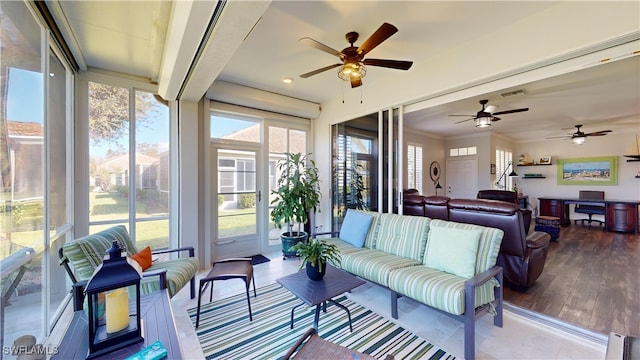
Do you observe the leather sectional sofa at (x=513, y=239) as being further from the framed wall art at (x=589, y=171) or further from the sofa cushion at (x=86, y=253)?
the framed wall art at (x=589, y=171)

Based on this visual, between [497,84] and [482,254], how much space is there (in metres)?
1.74

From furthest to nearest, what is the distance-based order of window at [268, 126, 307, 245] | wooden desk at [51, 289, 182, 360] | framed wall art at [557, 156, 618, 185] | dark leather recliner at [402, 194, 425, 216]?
framed wall art at [557, 156, 618, 185] → window at [268, 126, 307, 245] → dark leather recliner at [402, 194, 425, 216] → wooden desk at [51, 289, 182, 360]

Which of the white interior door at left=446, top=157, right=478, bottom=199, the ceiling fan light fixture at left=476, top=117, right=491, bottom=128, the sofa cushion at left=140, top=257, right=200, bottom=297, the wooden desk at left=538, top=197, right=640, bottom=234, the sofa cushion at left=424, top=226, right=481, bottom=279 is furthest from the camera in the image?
the white interior door at left=446, top=157, right=478, bottom=199

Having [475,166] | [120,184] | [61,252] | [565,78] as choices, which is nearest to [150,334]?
[61,252]

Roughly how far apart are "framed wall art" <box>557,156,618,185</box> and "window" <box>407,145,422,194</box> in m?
4.45

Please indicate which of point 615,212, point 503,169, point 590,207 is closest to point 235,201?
point 503,169

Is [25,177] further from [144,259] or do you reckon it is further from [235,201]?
[235,201]

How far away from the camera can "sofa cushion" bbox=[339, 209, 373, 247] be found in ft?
10.5

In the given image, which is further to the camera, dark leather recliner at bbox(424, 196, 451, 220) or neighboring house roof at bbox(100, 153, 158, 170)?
dark leather recliner at bbox(424, 196, 451, 220)

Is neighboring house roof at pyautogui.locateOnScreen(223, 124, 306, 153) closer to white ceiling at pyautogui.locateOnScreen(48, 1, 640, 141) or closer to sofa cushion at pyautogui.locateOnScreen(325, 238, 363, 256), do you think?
white ceiling at pyautogui.locateOnScreen(48, 1, 640, 141)

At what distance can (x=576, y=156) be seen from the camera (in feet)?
23.2

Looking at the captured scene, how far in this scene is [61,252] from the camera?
1.94 m

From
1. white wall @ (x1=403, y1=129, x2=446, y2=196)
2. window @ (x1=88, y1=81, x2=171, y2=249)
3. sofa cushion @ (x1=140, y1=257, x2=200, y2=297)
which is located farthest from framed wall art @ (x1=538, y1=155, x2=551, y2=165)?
window @ (x1=88, y1=81, x2=171, y2=249)

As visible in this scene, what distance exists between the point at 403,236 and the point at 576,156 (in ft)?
25.7
